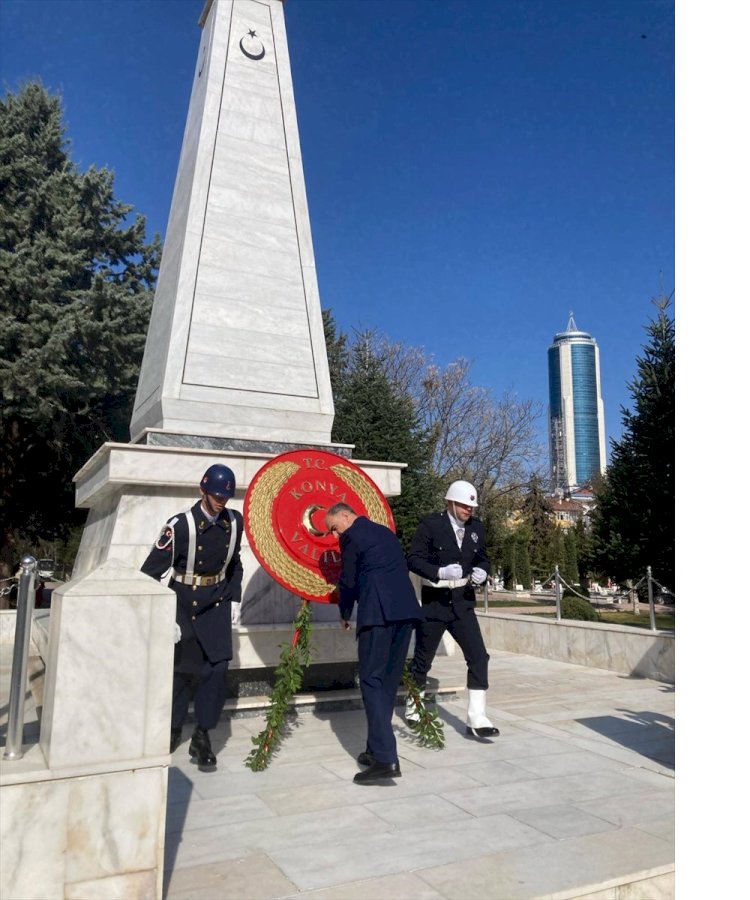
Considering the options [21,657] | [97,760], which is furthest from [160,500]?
[97,760]

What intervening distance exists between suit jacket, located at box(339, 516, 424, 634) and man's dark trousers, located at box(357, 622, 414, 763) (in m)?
0.10

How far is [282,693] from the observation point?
189 inches

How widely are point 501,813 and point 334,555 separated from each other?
2162 mm

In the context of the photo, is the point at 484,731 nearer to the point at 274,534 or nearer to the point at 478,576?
the point at 478,576

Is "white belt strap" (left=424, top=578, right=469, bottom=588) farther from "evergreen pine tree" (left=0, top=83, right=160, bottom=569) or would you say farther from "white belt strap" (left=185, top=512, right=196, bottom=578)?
"evergreen pine tree" (left=0, top=83, right=160, bottom=569)

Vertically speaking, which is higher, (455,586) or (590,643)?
(455,586)

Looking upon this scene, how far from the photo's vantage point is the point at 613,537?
18.5 m

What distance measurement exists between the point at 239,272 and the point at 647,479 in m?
13.2

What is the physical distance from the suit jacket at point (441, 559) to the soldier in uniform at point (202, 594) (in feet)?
4.80

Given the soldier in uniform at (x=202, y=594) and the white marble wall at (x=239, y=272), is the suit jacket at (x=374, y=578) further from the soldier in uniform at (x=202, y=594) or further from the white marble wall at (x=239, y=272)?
the white marble wall at (x=239, y=272)

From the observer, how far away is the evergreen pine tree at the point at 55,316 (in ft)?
59.4

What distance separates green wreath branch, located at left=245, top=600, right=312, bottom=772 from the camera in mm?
4598

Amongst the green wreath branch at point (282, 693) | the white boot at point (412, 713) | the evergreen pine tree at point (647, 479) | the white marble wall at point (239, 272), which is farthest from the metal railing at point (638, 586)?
the evergreen pine tree at point (647, 479)
